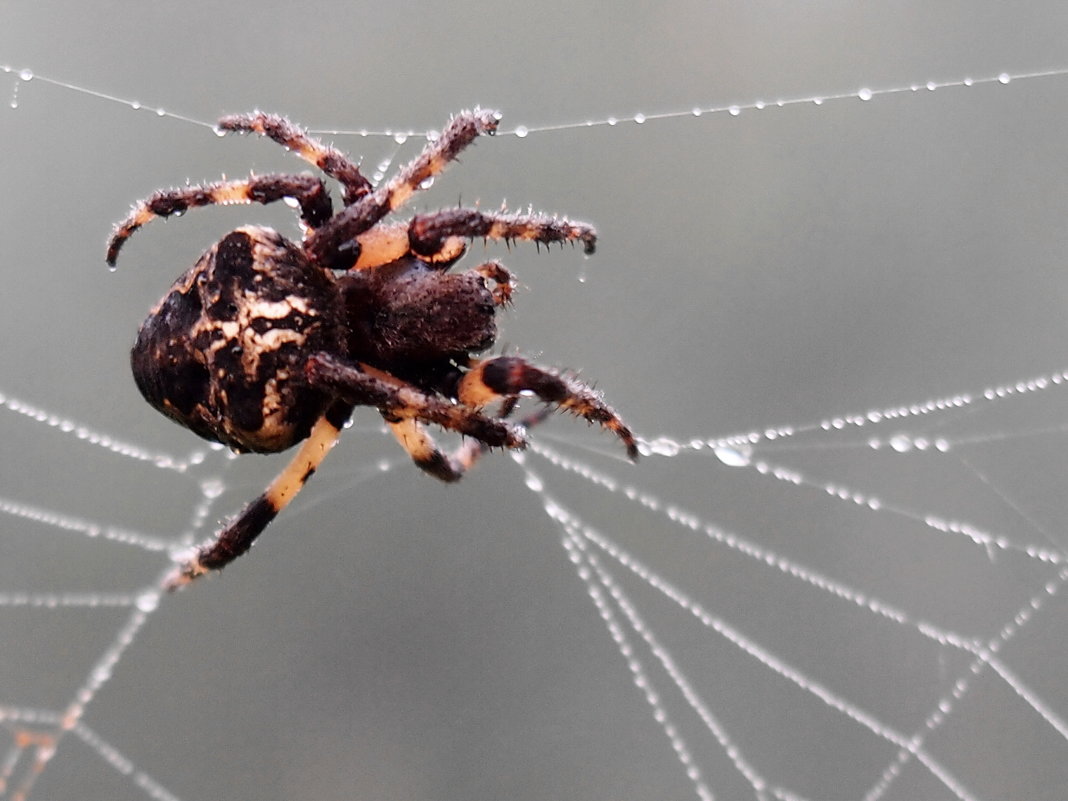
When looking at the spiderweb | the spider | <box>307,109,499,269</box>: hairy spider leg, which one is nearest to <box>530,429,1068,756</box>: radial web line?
the spiderweb

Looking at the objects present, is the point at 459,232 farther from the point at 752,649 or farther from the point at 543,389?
the point at 752,649

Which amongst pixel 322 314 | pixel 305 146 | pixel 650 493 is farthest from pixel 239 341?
pixel 650 493

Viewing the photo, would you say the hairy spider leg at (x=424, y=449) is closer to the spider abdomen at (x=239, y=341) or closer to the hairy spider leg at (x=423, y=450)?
the hairy spider leg at (x=423, y=450)

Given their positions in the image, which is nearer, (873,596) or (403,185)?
(403,185)

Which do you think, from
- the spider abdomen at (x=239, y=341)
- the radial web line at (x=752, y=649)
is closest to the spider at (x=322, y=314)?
the spider abdomen at (x=239, y=341)

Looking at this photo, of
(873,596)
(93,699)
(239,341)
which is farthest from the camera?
(93,699)

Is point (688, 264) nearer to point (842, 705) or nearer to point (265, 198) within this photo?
point (842, 705)

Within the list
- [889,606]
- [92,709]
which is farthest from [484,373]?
[92,709]
